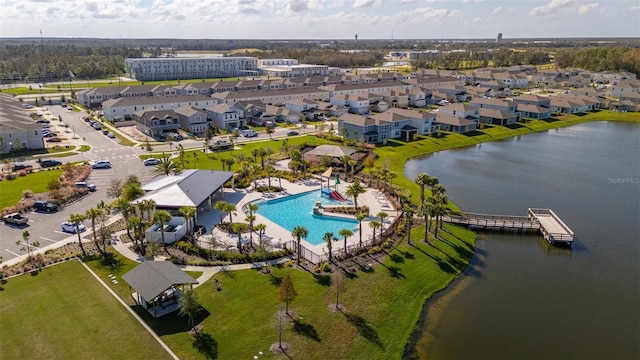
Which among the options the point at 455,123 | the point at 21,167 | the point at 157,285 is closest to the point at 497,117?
the point at 455,123

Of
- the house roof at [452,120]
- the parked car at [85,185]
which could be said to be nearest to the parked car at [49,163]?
the parked car at [85,185]

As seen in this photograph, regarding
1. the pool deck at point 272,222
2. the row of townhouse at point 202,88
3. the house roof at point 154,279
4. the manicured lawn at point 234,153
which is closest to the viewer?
the house roof at point 154,279

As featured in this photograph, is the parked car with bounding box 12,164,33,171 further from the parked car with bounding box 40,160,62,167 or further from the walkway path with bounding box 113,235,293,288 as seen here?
the walkway path with bounding box 113,235,293,288

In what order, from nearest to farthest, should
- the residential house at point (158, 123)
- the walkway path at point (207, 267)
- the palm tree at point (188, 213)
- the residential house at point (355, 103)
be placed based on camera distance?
1. the walkway path at point (207, 267)
2. the palm tree at point (188, 213)
3. the residential house at point (158, 123)
4. the residential house at point (355, 103)

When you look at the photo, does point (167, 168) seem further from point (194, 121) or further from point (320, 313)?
point (320, 313)

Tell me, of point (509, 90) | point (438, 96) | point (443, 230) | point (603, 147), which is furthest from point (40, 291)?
point (509, 90)

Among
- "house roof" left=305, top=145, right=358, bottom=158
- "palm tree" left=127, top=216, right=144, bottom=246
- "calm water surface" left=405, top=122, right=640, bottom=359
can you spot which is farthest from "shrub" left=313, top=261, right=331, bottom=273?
Answer: "house roof" left=305, top=145, right=358, bottom=158

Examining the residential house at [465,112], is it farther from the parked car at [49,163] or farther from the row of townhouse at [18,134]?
the row of townhouse at [18,134]
